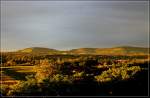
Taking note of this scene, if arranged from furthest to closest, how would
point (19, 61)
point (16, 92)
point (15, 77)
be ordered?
point (19, 61) < point (15, 77) < point (16, 92)

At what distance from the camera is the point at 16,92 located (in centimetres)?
1570

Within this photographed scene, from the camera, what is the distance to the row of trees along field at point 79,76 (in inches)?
631

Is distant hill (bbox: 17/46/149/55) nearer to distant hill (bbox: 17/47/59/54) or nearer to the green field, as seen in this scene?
distant hill (bbox: 17/47/59/54)

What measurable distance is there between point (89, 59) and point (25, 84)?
3.82m

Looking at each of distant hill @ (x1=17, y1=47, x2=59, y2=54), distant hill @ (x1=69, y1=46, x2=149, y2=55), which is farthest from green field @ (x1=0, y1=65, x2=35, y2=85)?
distant hill @ (x1=69, y1=46, x2=149, y2=55)

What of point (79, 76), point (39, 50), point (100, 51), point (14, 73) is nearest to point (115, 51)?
point (100, 51)

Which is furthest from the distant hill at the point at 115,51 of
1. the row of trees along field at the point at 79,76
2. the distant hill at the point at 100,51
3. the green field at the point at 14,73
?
the green field at the point at 14,73

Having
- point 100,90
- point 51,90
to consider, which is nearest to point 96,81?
point 100,90

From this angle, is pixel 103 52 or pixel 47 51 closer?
pixel 47 51

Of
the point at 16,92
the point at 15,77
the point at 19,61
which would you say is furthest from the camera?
the point at 19,61

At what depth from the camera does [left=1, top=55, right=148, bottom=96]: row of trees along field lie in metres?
16.0

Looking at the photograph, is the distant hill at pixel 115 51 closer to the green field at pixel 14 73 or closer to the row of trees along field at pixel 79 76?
the row of trees along field at pixel 79 76

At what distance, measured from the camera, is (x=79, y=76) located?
17234 millimetres

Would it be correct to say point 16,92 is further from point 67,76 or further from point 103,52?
point 103,52
